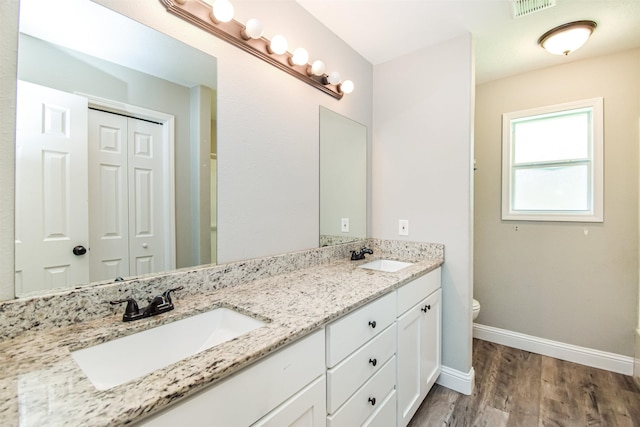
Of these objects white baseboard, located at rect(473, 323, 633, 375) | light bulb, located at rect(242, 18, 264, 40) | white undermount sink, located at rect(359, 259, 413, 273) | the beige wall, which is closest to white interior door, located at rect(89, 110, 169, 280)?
light bulb, located at rect(242, 18, 264, 40)

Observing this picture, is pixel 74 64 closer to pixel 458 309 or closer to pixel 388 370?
pixel 388 370

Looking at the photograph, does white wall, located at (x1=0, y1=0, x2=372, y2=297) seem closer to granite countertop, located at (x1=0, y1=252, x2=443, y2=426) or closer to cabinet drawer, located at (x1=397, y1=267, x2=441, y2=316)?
granite countertop, located at (x1=0, y1=252, x2=443, y2=426)

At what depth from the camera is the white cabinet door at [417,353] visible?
1.42 metres

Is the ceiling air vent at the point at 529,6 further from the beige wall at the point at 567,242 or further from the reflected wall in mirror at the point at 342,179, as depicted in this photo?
the reflected wall in mirror at the point at 342,179

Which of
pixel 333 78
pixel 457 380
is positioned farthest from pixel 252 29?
pixel 457 380

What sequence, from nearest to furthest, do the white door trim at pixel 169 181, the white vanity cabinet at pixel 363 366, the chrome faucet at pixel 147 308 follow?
the chrome faucet at pixel 147 308
the white vanity cabinet at pixel 363 366
the white door trim at pixel 169 181

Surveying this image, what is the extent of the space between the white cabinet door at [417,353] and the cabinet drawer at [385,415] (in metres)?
0.07

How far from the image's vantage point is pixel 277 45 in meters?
1.38

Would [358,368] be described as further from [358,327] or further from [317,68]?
[317,68]

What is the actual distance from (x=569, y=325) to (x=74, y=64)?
335 centimetres

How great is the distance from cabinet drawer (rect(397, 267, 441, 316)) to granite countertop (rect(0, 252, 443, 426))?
0.78ft

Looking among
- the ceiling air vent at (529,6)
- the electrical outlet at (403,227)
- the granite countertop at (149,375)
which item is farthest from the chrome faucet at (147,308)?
the ceiling air vent at (529,6)

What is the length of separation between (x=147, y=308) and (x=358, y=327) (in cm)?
74

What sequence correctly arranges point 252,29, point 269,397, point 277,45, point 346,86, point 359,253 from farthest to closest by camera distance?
point 359,253 → point 346,86 → point 277,45 → point 252,29 → point 269,397
